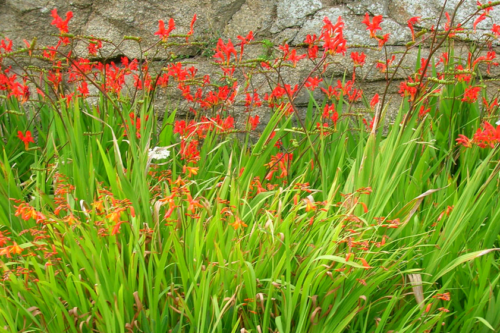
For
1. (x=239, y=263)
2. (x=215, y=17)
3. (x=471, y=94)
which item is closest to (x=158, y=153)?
(x=239, y=263)

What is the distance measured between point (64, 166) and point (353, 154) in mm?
1601

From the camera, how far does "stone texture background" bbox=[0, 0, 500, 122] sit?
13.7 ft

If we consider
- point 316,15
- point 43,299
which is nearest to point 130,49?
point 316,15

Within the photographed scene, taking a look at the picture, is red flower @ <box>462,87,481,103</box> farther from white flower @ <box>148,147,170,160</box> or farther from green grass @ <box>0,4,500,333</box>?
white flower @ <box>148,147,170,160</box>

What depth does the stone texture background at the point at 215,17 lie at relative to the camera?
13.7 feet

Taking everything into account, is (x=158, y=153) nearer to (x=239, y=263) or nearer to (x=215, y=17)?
(x=239, y=263)

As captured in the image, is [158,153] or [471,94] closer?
[158,153]

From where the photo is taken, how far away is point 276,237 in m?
1.79

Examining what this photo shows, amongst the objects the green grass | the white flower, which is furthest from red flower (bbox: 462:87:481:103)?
the white flower

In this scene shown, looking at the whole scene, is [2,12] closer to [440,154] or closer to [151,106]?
[151,106]

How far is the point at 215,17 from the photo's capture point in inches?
169

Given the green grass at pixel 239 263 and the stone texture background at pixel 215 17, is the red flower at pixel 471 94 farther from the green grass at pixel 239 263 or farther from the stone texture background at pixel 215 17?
the stone texture background at pixel 215 17

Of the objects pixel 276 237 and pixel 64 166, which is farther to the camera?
pixel 64 166

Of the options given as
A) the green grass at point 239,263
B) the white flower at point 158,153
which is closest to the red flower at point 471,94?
the green grass at point 239,263
